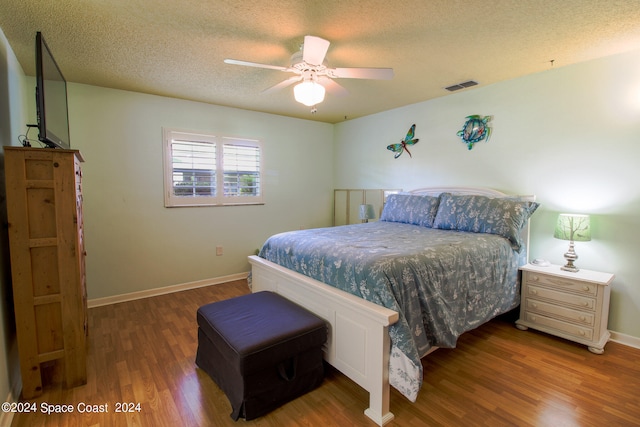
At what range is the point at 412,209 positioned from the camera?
11.3 ft

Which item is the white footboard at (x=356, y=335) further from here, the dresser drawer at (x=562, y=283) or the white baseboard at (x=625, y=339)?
the white baseboard at (x=625, y=339)

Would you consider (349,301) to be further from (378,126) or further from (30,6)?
(378,126)

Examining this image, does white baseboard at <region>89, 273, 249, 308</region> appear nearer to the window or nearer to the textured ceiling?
the window

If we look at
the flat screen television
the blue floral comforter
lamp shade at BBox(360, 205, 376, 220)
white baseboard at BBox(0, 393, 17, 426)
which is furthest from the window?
white baseboard at BBox(0, 393, 17, 426)

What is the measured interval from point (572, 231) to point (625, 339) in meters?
0.99

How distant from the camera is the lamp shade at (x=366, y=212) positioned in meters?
4.45

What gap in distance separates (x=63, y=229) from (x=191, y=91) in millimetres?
2167

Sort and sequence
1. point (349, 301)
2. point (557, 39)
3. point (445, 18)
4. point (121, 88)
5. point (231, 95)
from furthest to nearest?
point (231, 95), point (121, 88), point (557, 39), point (445, 18), point (349, 301)

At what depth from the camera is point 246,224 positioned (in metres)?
4.40

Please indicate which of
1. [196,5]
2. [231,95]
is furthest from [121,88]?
[196,5]

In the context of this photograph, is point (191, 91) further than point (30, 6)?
Yes

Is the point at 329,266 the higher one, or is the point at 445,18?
the point at 445,18

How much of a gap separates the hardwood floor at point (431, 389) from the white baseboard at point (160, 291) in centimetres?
81

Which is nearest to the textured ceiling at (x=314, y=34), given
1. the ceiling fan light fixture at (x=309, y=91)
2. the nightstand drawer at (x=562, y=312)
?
the ceiling fan light fixture at (x=309, y=91)
